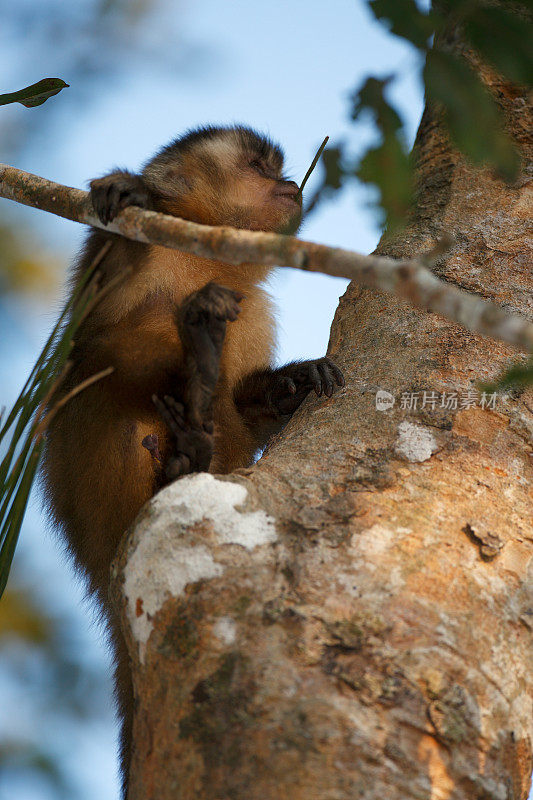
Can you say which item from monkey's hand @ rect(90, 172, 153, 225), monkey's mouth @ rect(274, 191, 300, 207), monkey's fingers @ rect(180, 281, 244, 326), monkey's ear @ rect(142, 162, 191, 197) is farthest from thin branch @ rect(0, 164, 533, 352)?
monkey's mouth @ rect(274, 191, 300, 207)

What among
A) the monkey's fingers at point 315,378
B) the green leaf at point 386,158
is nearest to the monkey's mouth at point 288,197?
the monkey's fingers at point 315,378

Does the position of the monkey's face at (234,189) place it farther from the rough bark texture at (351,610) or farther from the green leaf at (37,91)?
the rough bark texture at (351,610)

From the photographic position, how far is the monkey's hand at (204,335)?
2475mm

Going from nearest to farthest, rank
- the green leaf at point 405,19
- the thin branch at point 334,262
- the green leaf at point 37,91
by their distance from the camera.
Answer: the green leaf at point 405,19 → the thin branch at point 334,262 → the green leaf at point 37,91

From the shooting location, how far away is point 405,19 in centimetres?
133

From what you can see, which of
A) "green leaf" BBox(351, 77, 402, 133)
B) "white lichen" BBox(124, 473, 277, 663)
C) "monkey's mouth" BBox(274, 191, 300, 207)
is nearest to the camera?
"green leaf" BBox(351, 77, 402, 133)

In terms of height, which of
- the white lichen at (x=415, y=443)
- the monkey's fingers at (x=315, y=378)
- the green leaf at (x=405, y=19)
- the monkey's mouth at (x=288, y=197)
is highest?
the green leaf at (x=405, y=19)

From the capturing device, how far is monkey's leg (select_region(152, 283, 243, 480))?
8.16ft

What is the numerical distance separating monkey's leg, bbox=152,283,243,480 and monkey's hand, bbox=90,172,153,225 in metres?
0.35

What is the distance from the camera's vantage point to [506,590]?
1.81 metres

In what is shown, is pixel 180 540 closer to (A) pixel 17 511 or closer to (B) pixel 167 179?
(A) pixel 17 511

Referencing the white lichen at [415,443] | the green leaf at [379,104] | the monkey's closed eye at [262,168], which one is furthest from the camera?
the monkey's closed eye at [262,168]

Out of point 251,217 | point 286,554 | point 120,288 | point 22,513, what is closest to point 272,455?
point 286,554

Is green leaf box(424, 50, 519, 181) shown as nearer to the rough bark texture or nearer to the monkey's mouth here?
the rough bark texture
